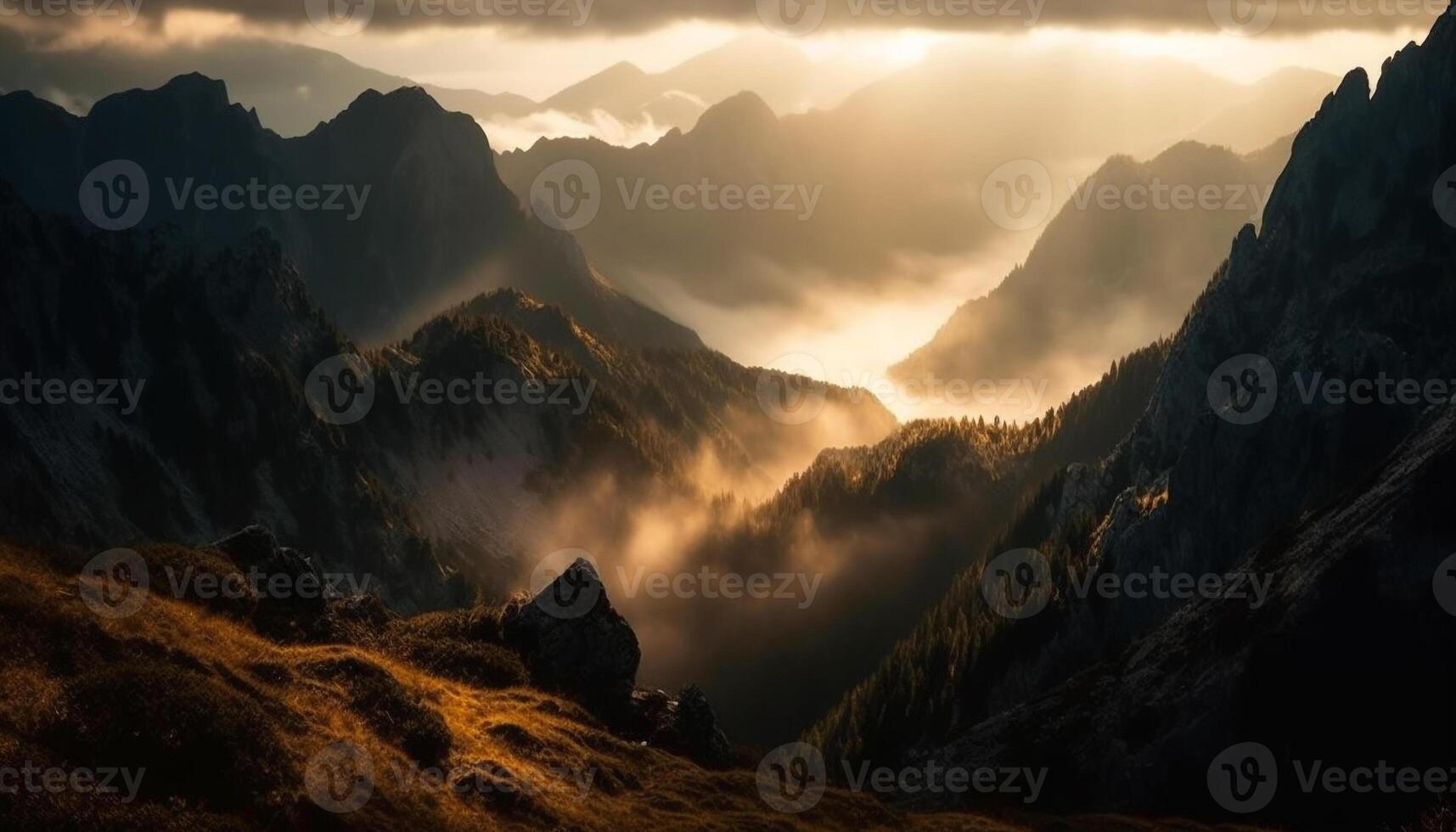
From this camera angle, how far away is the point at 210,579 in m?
65.4

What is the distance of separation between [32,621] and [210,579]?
59.6 ft

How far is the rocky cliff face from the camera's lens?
322 ft

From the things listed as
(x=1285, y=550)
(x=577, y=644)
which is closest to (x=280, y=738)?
Result: (x=577, y=644)

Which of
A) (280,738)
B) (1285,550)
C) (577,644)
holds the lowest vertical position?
(280,738)

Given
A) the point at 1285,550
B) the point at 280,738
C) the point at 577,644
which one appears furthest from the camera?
the point at 1285,550

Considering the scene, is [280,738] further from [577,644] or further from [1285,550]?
[1285,550]

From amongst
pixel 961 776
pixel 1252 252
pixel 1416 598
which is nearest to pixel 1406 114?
pixel 1252 252

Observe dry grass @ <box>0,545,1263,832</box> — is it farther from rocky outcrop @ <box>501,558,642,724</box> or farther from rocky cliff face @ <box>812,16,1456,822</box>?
rocky cliff face @ <box>812,16,1456,822</box>

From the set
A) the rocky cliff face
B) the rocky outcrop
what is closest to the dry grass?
the rocky outcrop

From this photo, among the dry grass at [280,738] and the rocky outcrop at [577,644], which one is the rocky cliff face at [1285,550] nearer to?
the dry grass at [280,738]

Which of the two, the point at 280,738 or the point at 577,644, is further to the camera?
the point at 577,644

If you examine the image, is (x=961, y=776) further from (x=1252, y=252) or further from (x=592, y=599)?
(x=1252, y=252)

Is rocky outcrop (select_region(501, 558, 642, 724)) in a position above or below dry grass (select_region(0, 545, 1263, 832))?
above

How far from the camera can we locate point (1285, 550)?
116062 millimetres
